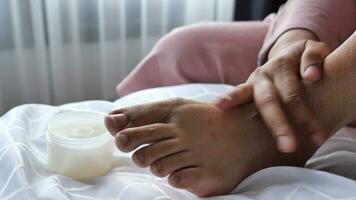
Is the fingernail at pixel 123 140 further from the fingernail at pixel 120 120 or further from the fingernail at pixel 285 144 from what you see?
the fingernail at pixel 285 144

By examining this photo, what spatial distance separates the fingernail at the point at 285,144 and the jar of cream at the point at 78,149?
260 millimetres

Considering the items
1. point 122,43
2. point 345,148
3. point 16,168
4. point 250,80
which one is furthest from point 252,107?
point 122,43

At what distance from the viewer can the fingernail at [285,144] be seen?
75 centimetres

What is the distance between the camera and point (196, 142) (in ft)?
2.60

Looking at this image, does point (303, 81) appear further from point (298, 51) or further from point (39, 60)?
point (39, 60)

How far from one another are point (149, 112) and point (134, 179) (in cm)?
11

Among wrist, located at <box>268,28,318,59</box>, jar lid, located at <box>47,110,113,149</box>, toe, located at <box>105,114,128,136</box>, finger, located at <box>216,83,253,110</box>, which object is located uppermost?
wrist, located at <box>268,28,318,59</box>

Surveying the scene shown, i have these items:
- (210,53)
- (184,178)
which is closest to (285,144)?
(184,178)

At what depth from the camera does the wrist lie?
96 cm

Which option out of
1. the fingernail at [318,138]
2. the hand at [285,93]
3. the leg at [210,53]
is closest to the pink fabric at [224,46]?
the leg at [210,53]

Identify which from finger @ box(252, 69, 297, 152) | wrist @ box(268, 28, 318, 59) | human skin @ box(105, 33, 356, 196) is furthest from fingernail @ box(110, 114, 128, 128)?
wrist @ box(268, 28, 318, 59)

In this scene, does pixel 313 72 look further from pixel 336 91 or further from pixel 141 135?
pixel 141 135

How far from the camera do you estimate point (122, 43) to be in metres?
1.64

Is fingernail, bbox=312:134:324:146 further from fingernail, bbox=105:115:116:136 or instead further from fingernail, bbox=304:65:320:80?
fingernail, bbox=105:115:116:136
